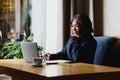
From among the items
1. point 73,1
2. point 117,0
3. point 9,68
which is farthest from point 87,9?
point 9,68

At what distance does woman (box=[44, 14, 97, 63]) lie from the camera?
280 centimetres

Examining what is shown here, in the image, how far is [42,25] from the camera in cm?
431

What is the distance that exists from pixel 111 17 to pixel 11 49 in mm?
1480

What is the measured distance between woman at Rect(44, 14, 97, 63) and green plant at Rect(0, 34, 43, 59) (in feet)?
3.45

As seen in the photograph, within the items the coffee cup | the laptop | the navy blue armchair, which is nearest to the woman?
the navy blue armchair

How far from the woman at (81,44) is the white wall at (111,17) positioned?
0.77 metres

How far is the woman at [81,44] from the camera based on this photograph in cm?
280

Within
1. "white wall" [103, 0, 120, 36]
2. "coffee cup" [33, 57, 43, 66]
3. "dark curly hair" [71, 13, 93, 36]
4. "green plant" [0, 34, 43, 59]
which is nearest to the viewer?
"coffee cup" [33, 57, 43, 66]

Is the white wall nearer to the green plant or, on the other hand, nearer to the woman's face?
the woman's face

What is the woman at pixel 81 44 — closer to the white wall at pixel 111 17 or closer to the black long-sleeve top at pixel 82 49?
the black long-sleeve top at pixel 82 49

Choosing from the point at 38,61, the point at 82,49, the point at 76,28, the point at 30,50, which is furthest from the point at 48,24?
the point at 38,61

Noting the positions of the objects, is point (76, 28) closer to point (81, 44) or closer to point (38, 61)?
point (81, 44)

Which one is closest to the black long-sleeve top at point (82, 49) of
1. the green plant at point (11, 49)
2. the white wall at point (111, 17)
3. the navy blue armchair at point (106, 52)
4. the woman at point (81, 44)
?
the woman at point (81, 44)

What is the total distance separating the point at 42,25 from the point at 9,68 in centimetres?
208
